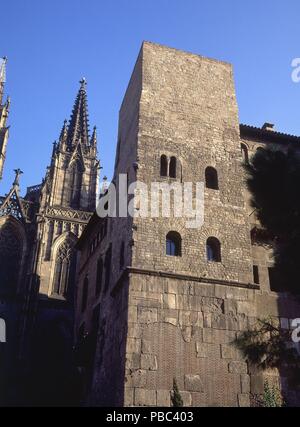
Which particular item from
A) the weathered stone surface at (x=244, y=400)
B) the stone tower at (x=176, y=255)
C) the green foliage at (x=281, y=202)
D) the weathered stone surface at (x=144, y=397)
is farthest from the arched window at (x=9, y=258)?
the green foliage at (x=281, y=202)

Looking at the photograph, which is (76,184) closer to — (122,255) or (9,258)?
(9,258)

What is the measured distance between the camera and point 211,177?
730 inches

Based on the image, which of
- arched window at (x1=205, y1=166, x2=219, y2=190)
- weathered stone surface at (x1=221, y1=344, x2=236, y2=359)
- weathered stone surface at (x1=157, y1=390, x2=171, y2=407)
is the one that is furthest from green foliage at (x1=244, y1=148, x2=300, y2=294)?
arched window at (x1=205, y1=166, x2=219, y2=190)

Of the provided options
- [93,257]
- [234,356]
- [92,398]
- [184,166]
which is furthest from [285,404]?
[93,257]

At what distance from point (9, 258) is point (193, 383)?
21.7 meters

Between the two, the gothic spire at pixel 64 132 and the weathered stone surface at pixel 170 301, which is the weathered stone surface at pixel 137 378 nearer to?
the weathered stone surface at pixel 170 301

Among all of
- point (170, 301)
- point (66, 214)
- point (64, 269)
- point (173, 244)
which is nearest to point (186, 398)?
point (170, 301)

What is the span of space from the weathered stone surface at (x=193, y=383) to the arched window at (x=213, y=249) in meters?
3.97

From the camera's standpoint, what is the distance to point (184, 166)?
18.1 metres

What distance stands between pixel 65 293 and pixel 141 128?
54.7 feet

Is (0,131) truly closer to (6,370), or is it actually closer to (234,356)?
(6,370)

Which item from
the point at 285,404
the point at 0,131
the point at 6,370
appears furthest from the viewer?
the point at 0,131

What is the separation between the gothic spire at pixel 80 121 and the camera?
140 feet

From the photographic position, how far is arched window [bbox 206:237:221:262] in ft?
55.0
